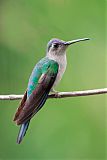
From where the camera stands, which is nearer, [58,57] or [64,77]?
[58,57]

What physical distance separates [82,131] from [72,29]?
746mm

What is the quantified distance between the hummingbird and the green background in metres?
1.02

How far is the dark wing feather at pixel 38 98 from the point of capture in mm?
2141

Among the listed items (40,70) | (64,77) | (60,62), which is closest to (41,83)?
(40,70)

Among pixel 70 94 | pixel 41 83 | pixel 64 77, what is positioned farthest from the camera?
pixel 64 77

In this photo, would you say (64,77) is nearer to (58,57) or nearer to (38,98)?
(58,57)

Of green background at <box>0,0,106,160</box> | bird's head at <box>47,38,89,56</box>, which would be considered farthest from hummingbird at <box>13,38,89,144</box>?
green background at <box>0,0,106,160</box>

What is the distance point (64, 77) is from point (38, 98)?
134cm

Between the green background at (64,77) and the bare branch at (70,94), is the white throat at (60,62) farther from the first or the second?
the green background at (64,77)

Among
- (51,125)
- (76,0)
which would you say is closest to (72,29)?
(76,0)

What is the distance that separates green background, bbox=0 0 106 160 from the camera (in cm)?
347

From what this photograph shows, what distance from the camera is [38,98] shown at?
2.19 meters

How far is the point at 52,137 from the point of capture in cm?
357

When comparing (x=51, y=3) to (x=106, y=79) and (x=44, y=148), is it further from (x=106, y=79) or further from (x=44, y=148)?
(x=44, y=148)
